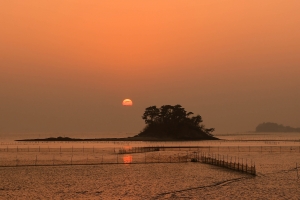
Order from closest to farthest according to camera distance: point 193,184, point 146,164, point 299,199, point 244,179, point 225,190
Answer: point 299,199, point 225,190, point 193,184, point 244,179, point 146,164

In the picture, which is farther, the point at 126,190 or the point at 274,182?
the point at 274,182

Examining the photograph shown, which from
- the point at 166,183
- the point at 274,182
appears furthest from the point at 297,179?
the point at 166,183

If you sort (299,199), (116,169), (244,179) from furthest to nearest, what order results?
(116,169)
(244,179)
(299,199)

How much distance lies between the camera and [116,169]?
6084cm

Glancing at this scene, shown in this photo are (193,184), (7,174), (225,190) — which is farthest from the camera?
(7,174)

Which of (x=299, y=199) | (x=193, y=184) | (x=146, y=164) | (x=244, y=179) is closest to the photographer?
(x=299, y=199)

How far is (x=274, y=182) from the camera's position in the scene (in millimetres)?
47094

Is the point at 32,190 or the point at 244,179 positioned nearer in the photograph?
the point at 32,190

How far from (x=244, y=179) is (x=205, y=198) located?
14.2m

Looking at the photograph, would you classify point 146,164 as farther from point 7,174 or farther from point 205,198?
point 205,198

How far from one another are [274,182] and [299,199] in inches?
421

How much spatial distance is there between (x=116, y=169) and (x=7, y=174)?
53.7 feet

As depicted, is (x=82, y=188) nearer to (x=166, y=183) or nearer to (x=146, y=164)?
(x=166, y=183)

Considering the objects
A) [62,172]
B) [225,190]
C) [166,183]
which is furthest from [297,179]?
[62,172]
